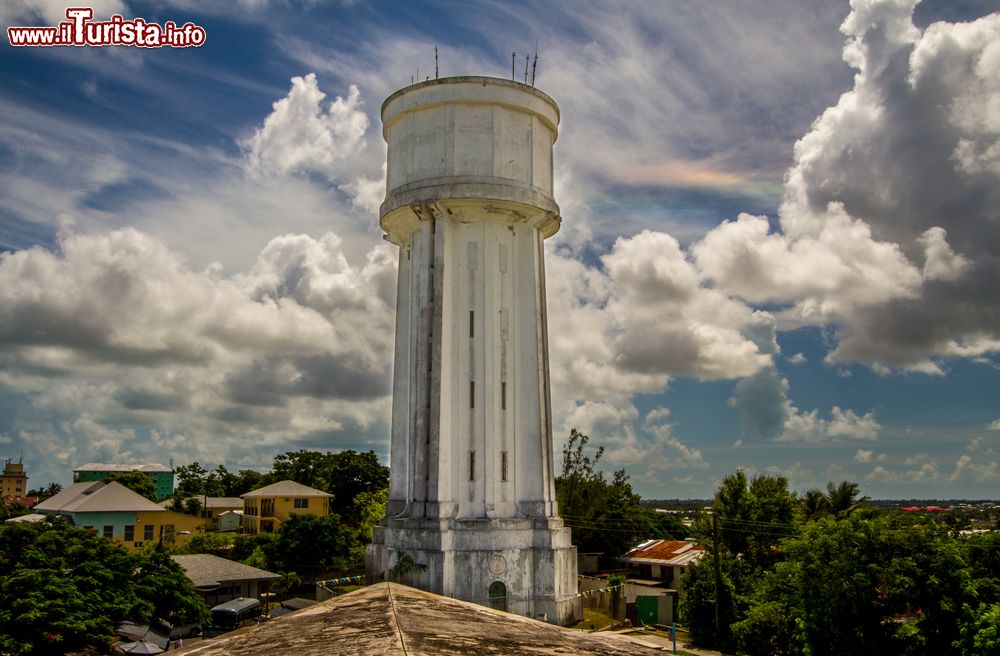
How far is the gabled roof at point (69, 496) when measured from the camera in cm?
7181

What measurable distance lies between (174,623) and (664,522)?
163 ft

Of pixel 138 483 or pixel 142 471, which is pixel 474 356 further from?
pixel 142 471

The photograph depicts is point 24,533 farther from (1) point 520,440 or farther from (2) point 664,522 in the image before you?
(2) point 664,522

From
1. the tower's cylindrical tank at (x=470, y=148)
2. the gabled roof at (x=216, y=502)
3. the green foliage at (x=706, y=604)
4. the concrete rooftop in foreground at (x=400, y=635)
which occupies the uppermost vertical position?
the tower's cylindrical tank at (x=470, y=148)

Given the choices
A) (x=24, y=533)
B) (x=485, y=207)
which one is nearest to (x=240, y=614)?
(x=24, y=533)

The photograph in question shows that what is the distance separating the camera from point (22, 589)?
29.9 meters

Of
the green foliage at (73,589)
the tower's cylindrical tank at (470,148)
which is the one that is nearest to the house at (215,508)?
the green foliage at (73,589)

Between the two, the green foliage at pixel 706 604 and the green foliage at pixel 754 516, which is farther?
the green foliage at pixel 754 516

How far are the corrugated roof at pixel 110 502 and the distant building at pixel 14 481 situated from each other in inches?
4744

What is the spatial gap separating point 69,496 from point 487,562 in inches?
2520

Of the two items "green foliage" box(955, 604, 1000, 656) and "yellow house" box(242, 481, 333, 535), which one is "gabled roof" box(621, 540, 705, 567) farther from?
"yellow house" box(242, 481, 333, 535)

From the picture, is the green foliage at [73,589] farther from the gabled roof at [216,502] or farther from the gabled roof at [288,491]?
the gabled roof at [216,502]

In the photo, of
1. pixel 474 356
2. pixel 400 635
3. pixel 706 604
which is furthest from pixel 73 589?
pixel 706 604

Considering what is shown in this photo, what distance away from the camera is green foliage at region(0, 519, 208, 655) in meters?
29.1
